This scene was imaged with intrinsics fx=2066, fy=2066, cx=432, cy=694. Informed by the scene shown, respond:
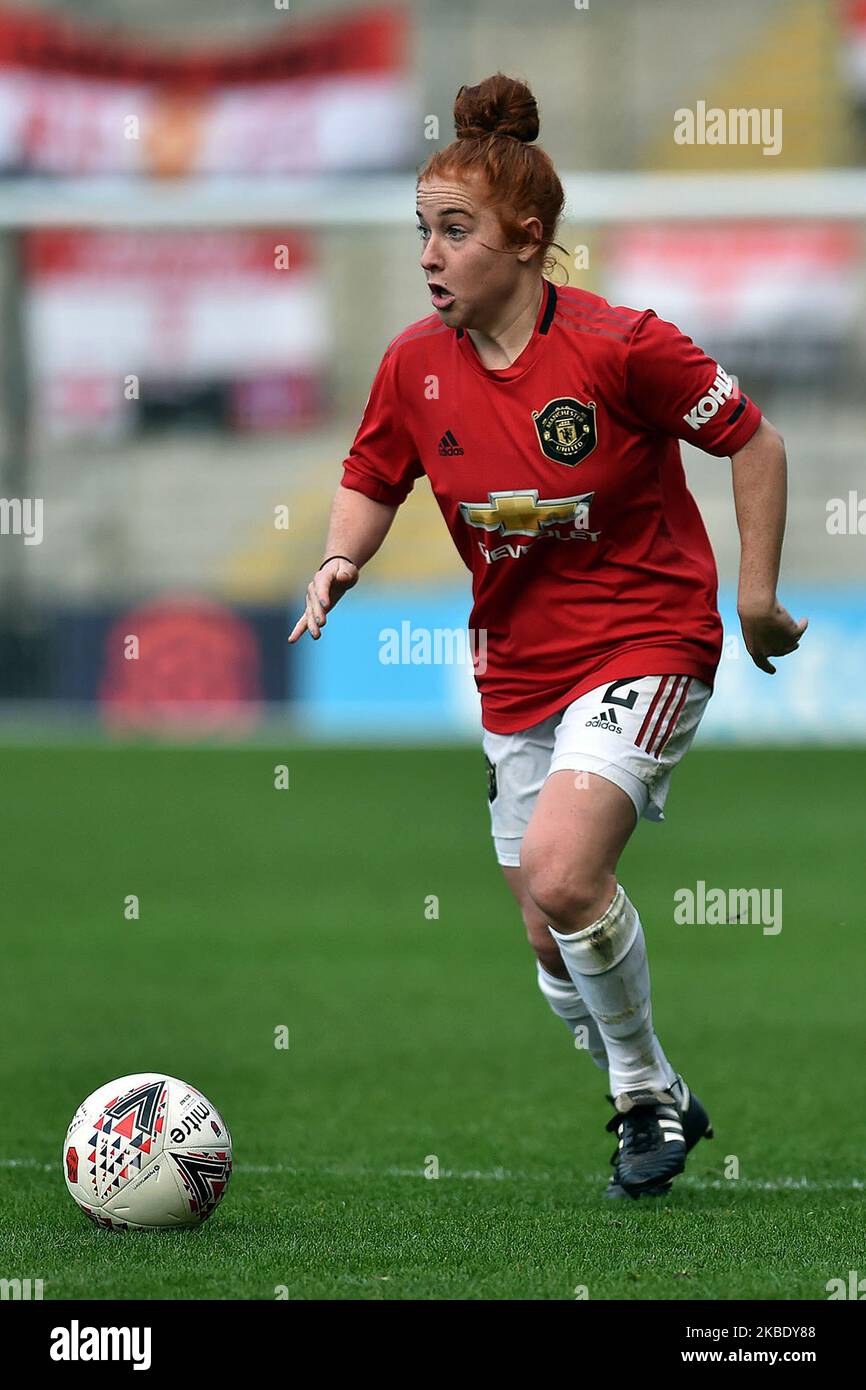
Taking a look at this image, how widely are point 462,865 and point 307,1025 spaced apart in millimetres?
4249

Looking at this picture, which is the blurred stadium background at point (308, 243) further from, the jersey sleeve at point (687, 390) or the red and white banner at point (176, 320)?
the jersey sleeve at point (687, 390)

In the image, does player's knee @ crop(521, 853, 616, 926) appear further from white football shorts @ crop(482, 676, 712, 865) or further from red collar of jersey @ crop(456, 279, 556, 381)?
red collar of jersey @ crop(456, 279, 556, 381)

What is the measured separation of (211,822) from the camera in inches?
535

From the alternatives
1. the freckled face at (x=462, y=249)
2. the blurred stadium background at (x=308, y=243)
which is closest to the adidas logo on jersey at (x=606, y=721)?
the freckled face at (x=462, y=249)

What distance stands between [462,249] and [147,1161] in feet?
6.89

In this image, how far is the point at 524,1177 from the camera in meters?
5.14

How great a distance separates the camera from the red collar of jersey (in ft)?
15.3

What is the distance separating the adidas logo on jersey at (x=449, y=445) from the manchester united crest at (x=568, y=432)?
0.22 m

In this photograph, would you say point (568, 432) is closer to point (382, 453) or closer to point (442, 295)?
point (442, 295)

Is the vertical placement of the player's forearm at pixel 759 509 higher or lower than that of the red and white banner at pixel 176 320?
lower

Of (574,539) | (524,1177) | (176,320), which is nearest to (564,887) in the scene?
(574,539)

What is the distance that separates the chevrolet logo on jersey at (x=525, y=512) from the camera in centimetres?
462

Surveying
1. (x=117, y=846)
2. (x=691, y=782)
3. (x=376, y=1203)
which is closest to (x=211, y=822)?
(x=117, y=846)
